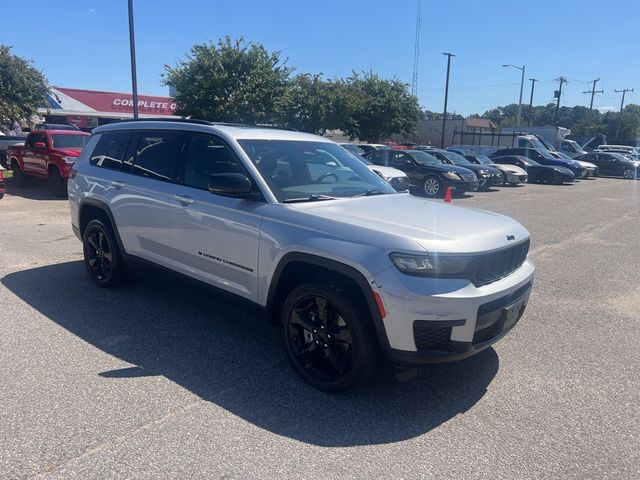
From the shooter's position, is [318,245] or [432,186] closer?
[318,245]

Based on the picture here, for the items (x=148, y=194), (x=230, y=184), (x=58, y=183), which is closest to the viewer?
(x=230, y=184)

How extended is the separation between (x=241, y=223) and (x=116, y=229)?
204cm

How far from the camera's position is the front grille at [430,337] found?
3205mm

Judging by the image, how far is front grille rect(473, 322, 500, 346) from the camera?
3.39m

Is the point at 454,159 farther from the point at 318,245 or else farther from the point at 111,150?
the point at 318,245

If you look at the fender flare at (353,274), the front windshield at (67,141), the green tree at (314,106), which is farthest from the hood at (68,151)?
the green tree at (314,106)

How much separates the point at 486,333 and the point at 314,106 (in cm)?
2652

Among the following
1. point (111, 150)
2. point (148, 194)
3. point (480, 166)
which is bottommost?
point (480, 166)

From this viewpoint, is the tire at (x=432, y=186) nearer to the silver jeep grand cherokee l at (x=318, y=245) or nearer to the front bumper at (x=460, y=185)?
the front bumper at (x=460, y=185)

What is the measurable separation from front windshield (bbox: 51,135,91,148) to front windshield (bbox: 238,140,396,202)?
11.5m

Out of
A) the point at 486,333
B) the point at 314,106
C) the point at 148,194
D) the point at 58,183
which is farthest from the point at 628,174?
the point at 148,194

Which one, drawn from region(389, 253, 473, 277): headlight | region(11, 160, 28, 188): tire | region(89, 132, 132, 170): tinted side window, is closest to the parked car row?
region(11, 160, 28, 188): tire

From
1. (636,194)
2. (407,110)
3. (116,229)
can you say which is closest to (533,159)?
(636,194)

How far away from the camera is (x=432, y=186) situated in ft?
55.4
